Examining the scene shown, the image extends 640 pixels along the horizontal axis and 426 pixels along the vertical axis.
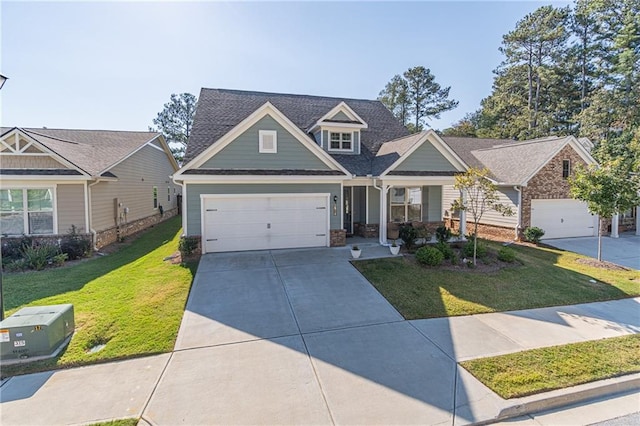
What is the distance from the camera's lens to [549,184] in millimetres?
Answer: 15750

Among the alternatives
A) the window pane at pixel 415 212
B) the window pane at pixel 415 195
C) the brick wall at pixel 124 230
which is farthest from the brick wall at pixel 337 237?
the brick wall at pixel 124 230

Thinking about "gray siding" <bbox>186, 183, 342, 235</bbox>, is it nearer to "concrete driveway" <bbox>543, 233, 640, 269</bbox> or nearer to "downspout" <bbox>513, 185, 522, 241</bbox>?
"downspout" <bbox>513, 185, 522, 241</bbox>

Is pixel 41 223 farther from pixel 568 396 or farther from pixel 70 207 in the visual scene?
pixel 568 396

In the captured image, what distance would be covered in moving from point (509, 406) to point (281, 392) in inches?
122

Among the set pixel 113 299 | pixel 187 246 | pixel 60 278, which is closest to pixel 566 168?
pixel 187 246

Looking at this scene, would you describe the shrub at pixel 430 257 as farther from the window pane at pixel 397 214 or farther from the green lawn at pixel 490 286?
the window pane at pixel 397 214

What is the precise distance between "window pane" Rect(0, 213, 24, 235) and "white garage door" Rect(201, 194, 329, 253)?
7.50 m

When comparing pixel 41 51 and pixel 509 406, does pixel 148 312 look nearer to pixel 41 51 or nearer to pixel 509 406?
pixel 509 406

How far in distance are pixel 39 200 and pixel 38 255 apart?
297cm

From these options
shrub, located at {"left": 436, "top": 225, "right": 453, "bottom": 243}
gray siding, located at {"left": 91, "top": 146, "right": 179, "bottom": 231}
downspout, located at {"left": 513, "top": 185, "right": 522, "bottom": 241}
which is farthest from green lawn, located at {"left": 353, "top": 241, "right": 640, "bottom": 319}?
gray siding, located at {"left": 91, "top": 146, "right": 179, "bottom": 231}

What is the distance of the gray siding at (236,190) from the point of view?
11.1 meters

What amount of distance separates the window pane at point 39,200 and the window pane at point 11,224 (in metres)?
0.56

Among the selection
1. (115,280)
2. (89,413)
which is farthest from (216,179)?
(89,413)

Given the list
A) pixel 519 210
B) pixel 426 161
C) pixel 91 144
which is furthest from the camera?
pixel 91 144
